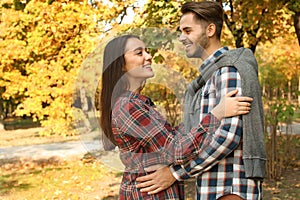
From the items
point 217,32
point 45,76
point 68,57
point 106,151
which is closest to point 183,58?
point 217,32

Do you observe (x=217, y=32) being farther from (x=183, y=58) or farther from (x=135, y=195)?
(x=135, y=195)

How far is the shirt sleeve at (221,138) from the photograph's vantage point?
5.46 ft

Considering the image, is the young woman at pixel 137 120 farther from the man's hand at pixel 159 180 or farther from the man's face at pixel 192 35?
the man's face at pixel 192 35

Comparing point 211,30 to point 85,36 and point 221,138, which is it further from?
point 85,36

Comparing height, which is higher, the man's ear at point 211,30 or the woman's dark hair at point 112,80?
the man's ear at point 211,30

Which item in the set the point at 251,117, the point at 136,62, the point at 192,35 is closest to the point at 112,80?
the point at 136,62

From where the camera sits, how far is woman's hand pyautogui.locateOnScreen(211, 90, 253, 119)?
1652mm

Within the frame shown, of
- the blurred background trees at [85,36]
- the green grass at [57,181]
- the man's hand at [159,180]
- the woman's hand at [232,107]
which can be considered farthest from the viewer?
the green grass at [57,181]

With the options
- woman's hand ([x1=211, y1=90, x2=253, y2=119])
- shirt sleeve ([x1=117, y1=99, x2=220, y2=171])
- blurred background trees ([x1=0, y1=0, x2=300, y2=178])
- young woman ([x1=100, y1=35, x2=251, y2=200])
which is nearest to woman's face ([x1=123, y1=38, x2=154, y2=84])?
young woman ([x1=100, y1=35, x2=251, y2=200])

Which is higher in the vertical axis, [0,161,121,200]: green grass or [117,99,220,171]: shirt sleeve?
[117,99,220,171]: shirt sleeve

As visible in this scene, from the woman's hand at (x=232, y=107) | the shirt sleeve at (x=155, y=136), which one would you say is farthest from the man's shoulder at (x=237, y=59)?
the shirt sleeve at (x=155, y=136)

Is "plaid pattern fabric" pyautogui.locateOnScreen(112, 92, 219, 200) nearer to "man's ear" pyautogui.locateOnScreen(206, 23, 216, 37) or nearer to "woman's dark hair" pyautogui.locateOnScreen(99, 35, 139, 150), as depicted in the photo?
"woman's dark hair" pyautogui.locateOnScreen(99, 35, 139, 150)

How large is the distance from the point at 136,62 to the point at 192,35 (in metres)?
0.26

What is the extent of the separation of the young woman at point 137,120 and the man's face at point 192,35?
6.7 inches
